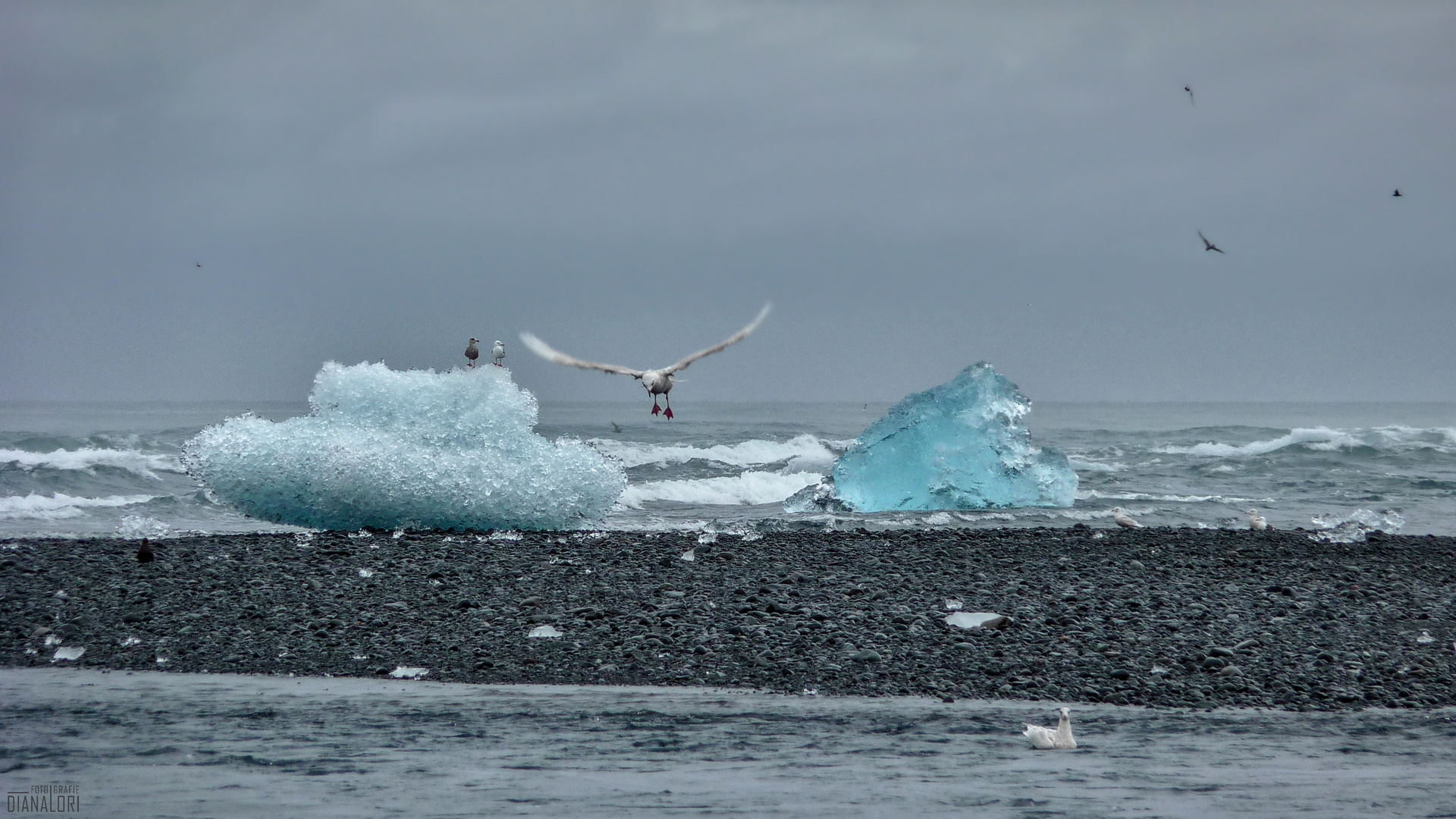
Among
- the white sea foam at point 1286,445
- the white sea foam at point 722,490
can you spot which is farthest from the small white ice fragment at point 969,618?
the white sea foam at point 1286,445

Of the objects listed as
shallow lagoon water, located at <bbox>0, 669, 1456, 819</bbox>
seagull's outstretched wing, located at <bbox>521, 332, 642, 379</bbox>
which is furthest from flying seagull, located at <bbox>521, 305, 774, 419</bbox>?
shallow lagoon water, located at <bbox>0, 669, 1456, 819</bbox>

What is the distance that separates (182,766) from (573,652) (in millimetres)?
2696

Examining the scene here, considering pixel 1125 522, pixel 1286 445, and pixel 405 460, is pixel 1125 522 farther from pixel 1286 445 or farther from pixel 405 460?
pixel 1286 445

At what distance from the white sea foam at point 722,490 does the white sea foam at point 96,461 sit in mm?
8663

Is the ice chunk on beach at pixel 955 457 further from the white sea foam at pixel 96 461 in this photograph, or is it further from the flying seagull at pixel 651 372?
the white sea foam at pixel 96 461

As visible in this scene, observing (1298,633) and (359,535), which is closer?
(1298,633)

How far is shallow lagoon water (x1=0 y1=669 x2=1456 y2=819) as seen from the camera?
5.30 metres

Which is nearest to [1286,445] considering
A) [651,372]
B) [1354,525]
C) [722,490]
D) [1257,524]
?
[722,490]

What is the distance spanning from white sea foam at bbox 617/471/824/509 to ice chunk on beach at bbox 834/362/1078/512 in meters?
2.50

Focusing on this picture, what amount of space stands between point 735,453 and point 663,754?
26.9m

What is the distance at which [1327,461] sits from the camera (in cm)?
2902

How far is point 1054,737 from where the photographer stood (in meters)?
6.04

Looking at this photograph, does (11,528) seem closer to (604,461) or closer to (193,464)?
(193,464)

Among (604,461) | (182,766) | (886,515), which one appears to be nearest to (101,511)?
(604,461)
